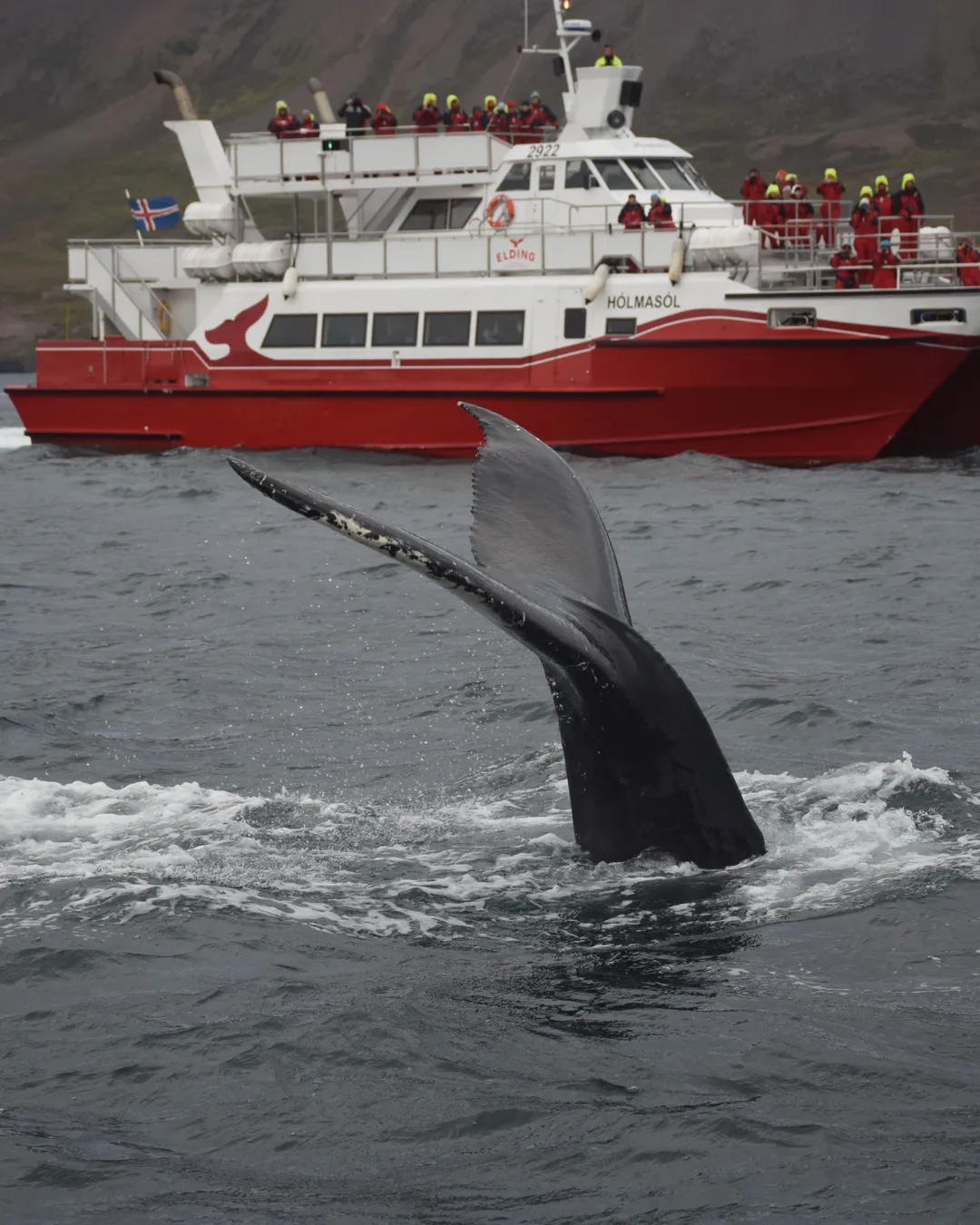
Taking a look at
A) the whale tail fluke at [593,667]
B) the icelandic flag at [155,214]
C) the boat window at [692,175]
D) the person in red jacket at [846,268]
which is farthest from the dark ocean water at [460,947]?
the icelandic flag at [155,214]

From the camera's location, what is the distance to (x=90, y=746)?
9.30 meters

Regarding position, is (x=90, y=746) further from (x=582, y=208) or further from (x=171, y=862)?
(x=582, y=208)

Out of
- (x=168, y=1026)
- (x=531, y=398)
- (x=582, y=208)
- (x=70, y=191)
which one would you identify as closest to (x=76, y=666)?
(x=168, y=1026)

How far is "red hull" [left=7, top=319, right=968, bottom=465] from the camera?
22.9 meters

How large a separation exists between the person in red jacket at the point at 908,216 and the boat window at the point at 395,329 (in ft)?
21.3

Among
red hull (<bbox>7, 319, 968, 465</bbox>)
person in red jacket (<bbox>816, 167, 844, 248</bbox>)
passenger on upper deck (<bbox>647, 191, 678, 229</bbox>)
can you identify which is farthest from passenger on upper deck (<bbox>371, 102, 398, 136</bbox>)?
person in red jacket (<bbox>816, 167, 844, 248</bbox>)

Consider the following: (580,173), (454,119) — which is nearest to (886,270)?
(580,173)

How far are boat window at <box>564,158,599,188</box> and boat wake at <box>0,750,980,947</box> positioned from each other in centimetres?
1773

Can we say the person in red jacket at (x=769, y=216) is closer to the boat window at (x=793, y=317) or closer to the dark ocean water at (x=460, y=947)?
the boat window at (x=793, y=317)

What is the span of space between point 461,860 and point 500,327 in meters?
18.0

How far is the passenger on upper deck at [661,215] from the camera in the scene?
78.6ft

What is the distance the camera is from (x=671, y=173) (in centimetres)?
2572

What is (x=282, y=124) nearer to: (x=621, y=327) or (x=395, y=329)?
(x=395, y=329)

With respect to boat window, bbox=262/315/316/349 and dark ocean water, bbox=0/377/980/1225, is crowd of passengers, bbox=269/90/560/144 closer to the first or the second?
boat window, bbox=262/315/316/349
